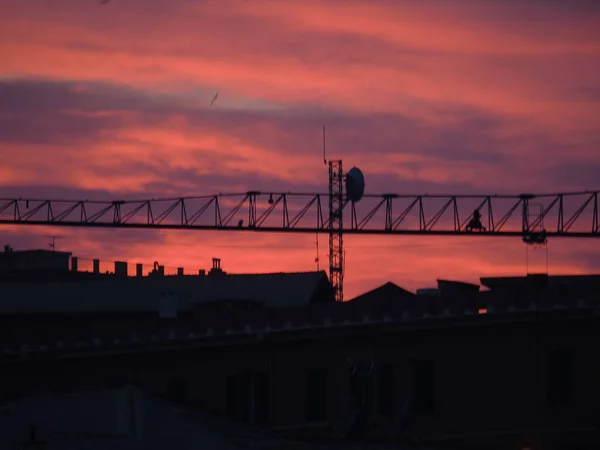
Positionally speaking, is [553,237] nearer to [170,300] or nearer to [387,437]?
[170,300]

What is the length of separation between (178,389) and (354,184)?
41.6 metres

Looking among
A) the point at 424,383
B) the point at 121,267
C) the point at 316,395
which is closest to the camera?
the point at 424,383

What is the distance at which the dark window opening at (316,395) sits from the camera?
39.8 m

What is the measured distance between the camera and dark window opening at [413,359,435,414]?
3956cm

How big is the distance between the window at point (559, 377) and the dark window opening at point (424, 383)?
10.6ft

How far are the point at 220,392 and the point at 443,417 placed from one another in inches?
250

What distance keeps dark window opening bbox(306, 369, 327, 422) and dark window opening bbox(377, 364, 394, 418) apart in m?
1.56

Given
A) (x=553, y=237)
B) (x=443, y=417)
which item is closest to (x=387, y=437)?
(x=443, y=417)

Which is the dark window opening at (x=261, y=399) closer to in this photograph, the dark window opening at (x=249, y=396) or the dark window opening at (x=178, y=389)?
the dark window opening at (x=249, y=396)

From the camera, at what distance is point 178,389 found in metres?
40.3

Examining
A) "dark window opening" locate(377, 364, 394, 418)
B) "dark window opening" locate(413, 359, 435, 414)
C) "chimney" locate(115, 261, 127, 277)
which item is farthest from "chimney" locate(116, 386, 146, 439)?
"chimney" locate(115, 261, 127, 277)

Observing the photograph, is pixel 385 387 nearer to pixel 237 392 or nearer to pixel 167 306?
pixel 237 392

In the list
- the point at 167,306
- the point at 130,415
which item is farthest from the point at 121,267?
the point at 130,415

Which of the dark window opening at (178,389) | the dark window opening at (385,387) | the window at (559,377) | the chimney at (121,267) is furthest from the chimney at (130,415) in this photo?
the chimney at (121,267)
